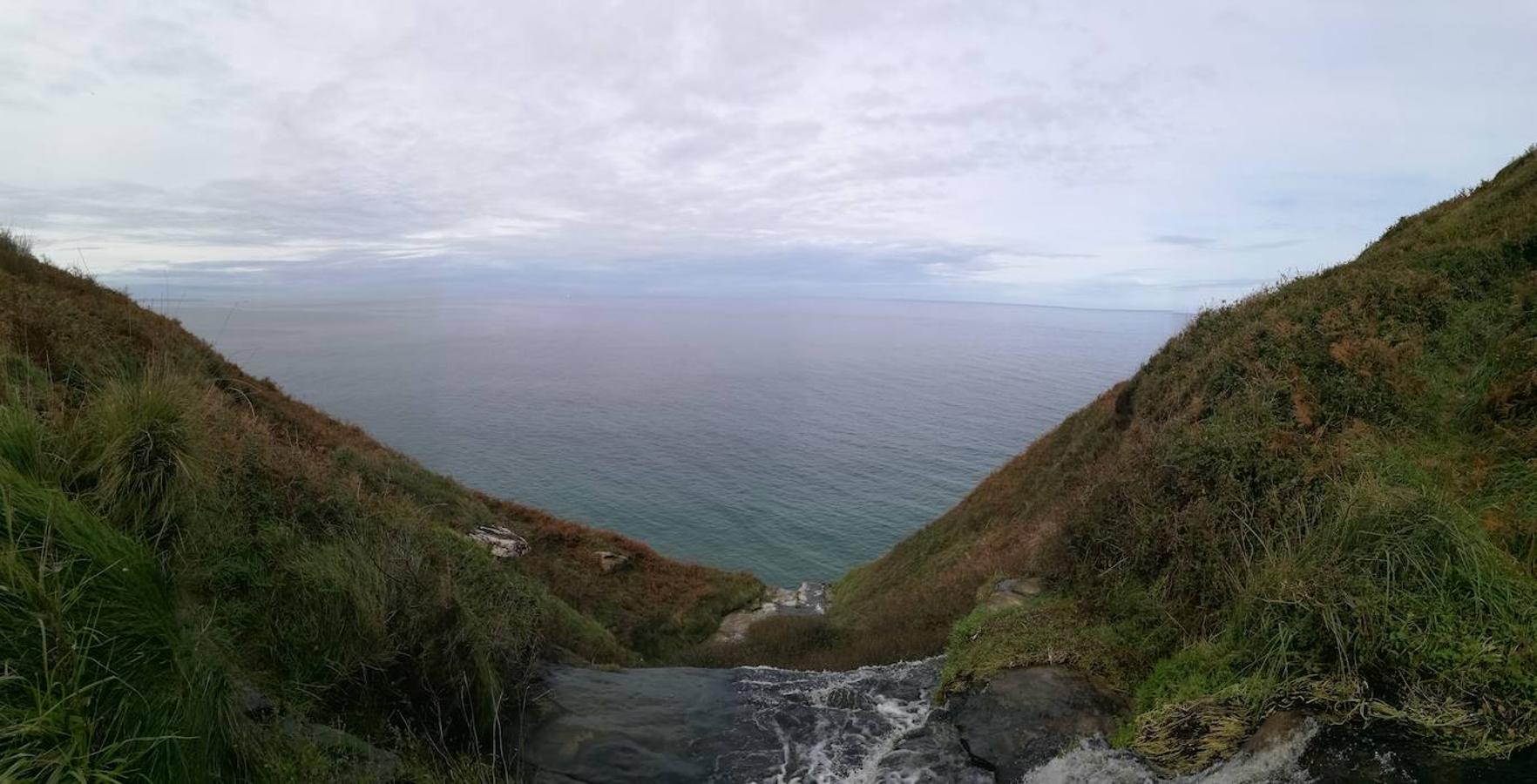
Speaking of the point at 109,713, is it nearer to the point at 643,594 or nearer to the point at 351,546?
the point at 351,546

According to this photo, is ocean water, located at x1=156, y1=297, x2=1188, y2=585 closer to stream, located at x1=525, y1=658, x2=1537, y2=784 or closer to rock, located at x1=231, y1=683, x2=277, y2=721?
rock, located at x1=231, y1=683, x2=277, y2=721

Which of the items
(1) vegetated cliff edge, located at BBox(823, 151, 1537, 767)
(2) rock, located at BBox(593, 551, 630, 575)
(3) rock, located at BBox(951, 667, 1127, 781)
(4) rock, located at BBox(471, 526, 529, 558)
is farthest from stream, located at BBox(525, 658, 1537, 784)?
(2) rock, located at BBox(593, 551, 630, 575)

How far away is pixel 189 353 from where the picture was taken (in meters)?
16.3

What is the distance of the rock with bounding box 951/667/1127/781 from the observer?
770 cm

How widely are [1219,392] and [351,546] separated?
1286 cm

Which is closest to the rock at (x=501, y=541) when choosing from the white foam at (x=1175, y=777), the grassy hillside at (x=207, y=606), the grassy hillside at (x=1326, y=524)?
the grassy hillside at (x=207, y=606)

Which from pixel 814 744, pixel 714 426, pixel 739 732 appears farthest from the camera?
pixel 714 426

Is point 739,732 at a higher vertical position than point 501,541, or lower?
higher

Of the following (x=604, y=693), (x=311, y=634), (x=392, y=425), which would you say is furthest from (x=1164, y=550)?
(x=392, y=425)

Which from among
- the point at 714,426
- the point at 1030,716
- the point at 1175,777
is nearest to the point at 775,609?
the point at 1030,716

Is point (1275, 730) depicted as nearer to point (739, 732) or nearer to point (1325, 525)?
point (1325, 525)

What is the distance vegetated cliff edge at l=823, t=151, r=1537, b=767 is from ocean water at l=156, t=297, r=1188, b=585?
5.80 meters

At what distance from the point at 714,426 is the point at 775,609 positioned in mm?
43572

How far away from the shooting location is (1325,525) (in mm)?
7266
